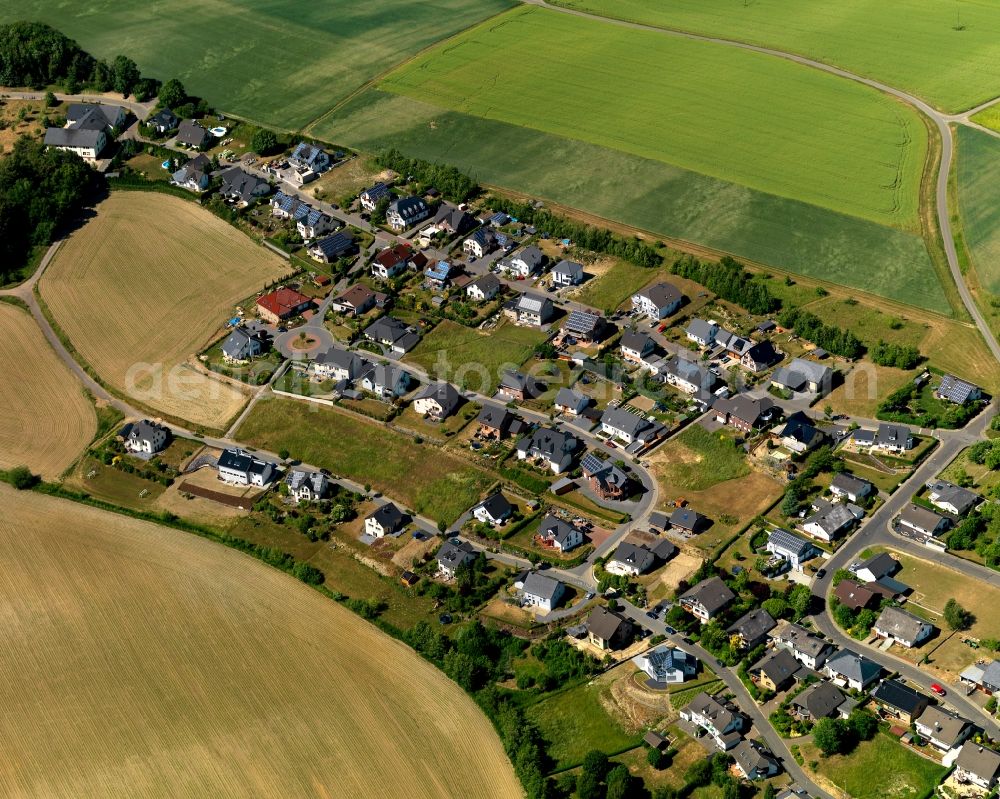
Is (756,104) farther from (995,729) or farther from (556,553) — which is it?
(995,729)

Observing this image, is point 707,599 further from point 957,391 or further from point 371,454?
point 957,391

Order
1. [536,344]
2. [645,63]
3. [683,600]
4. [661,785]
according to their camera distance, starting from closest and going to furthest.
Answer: [661,785] → [683,600] → [536,344] → [645,63]

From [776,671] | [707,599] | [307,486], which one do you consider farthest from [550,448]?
[776,671]

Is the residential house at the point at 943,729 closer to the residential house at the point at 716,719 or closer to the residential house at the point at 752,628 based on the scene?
the residential house at the point at 716,719

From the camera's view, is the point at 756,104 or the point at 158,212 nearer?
the point at 158,212

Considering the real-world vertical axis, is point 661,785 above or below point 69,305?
below

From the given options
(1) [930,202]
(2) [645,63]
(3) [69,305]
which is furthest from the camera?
(2) [645,63]

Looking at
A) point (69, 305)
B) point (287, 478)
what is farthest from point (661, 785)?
point (69, 305)

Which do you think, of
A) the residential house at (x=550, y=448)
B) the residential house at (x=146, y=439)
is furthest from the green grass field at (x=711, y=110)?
the residential house at (x=146, y=439)
